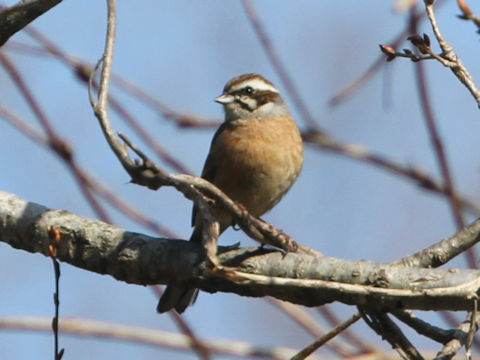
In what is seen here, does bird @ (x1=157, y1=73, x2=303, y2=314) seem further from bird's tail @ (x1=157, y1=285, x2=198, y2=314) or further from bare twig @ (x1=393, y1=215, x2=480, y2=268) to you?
bare twig @ (x1=393, y1=215, x2=480, y2=268)

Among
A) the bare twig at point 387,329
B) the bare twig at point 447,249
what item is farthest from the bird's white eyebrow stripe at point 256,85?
the bare twig at point 387,329

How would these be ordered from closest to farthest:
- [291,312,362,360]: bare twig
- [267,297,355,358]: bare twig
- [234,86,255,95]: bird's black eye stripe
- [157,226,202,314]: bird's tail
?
→ [291,312,362,360]: bare twig < [267,297,355,358]: bare twig < [157,226,202,314]: bird's tail < [234,86,255,95]: bird's black eye stripe

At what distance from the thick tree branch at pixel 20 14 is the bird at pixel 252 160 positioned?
2012 mm

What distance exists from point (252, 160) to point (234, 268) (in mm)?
2077

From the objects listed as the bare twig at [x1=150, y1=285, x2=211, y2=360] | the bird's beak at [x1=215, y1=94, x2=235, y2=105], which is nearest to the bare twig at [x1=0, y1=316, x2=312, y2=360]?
the bare twig at [x1=150, y1=285, x2=211, y2=360]

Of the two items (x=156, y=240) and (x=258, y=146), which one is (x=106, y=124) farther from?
(x=258, y=146)

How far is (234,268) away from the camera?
10.7 feet

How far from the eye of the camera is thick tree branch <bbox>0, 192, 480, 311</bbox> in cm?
280

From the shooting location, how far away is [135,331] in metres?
3.54

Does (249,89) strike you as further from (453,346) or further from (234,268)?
(453,346)

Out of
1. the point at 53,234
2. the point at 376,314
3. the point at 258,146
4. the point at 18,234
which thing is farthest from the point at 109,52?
the point at 258,146

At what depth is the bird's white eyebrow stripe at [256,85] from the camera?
236 inches

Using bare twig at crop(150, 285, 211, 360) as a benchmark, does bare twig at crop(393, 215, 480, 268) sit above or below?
above

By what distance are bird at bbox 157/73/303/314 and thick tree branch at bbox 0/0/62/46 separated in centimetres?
201
